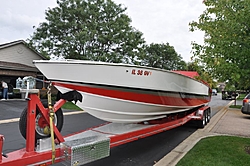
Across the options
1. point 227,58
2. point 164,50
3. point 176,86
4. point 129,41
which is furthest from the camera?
point 164,50

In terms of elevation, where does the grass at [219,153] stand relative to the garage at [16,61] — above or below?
below

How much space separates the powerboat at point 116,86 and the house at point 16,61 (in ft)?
40.6

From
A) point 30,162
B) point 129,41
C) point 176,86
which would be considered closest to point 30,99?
point 30,162

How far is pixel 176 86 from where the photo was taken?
18.1 ft

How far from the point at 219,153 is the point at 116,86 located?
2.81m

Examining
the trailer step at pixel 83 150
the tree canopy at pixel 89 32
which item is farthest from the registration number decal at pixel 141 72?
the tree canopy at pixel 89 32

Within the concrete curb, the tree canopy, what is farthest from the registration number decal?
the tree canopy

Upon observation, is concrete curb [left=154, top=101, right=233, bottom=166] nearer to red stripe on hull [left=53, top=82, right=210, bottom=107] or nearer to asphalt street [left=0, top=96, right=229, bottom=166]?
asphalt street [left=0, top=96, right=229, bottom=166]

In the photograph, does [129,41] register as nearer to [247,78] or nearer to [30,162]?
[247,78]

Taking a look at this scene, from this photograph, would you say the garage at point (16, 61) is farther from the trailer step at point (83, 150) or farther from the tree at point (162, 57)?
the tree at point (162, 57)

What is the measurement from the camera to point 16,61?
17047mm

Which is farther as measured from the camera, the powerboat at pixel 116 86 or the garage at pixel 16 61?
the garage at pixel 16 61

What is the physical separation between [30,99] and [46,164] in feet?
2.91

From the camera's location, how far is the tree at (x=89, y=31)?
637 inches
